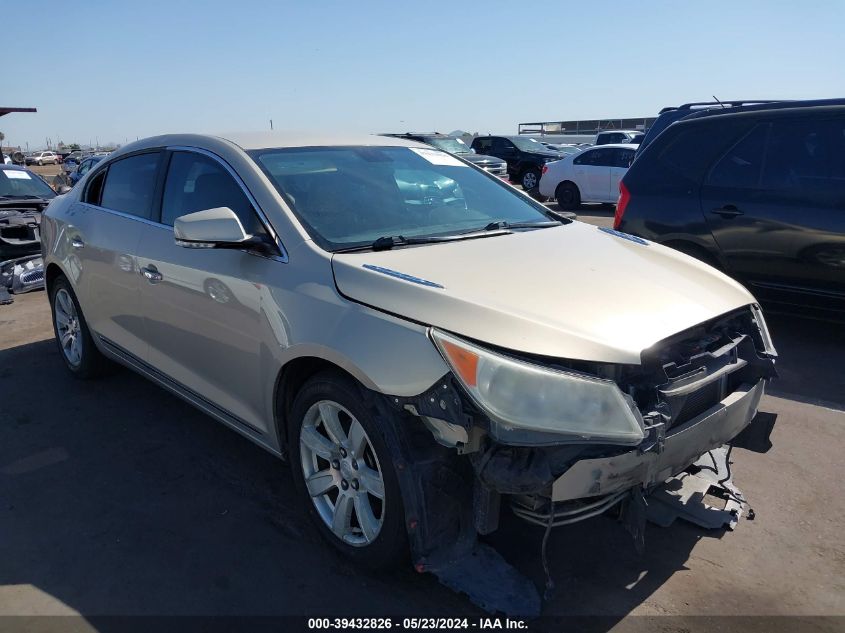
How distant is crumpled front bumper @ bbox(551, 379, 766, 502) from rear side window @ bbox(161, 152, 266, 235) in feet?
5.95

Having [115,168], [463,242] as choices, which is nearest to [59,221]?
[115,168]

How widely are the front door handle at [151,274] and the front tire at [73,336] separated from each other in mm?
1263

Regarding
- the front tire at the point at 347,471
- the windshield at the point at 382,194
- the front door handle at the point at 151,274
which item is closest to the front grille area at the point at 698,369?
the front tire at the point at 347,471

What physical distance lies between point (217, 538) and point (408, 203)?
1842 mm

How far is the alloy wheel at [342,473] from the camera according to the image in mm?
2742

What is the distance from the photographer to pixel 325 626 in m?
2.61

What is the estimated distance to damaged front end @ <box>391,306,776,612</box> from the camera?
2.27 metres

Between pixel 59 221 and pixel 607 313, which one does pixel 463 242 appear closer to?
pixel 607 313

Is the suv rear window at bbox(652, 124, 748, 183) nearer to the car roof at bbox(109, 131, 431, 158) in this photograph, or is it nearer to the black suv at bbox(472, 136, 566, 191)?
the car roof at bbox(109, 131, 431, 158)

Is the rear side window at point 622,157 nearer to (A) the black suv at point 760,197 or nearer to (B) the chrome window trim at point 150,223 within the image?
(A) the black suv at point 760,197

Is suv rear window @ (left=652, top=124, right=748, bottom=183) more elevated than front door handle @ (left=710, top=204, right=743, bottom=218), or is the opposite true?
suv rear window @ (left=652, top=124, right=748, bottom=183)

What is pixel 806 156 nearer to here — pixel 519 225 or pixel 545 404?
pixel 519 225

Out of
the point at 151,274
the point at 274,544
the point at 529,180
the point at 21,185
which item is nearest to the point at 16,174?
the point at 21,185

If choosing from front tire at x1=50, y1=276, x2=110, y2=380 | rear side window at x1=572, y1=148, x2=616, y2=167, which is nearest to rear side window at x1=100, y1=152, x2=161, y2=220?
front tire at x1=50, y1=276, x2=110, y2=380
